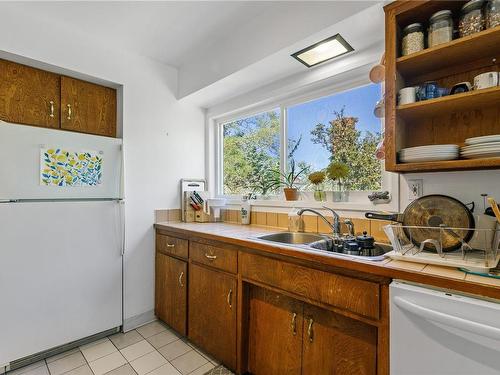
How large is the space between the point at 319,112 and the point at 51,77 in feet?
6.83

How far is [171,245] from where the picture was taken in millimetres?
2186

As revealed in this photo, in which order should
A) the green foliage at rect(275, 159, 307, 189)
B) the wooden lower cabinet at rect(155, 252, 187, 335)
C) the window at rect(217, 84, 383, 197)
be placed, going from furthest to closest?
the green foliage at rect(275, 159, 307, 189)
the wooden lower cabinet at rect(155, 252, 187, 335)
the window at rect(217, 84, 383, 197)

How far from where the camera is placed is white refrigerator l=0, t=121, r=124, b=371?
5.55ft

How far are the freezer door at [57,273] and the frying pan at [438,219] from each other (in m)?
1.99

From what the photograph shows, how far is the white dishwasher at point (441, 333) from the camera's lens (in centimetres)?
81

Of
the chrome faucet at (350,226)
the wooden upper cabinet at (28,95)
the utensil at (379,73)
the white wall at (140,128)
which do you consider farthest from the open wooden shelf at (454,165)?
the wooden upper cabinet at (28,95)

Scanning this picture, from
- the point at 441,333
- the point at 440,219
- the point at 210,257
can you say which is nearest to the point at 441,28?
the point at 440,219

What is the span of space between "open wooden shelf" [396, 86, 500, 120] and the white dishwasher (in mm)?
840

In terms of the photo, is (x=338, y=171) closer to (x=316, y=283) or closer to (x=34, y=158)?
(x=316, y=283)

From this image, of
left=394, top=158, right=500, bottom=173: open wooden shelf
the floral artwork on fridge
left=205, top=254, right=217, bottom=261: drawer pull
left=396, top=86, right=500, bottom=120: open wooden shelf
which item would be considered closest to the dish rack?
left=394, top=158, right=500, bottom=173: open wooden shelf

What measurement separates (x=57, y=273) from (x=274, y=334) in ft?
5.24

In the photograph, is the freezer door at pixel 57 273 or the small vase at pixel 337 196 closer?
the freezer door at pixel 57 273

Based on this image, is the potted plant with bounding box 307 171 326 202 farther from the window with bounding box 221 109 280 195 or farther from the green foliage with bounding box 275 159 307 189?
the window with bounding box 221 109 280 195

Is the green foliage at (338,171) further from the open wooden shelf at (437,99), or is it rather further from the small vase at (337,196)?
the open wooden shelf at (437,99)
